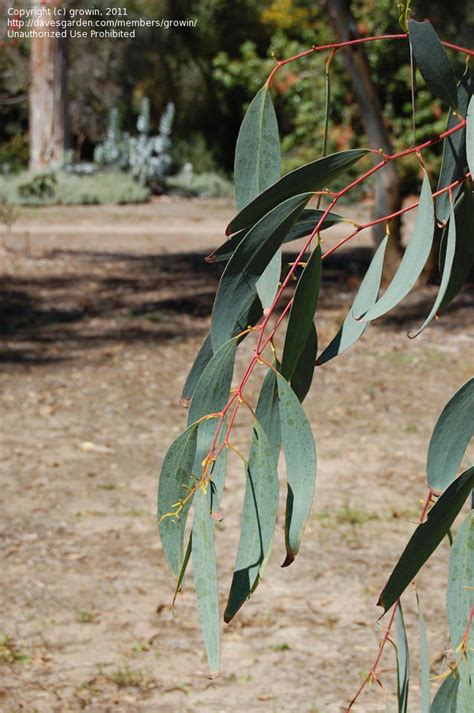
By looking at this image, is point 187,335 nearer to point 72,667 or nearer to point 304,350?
point 72,667

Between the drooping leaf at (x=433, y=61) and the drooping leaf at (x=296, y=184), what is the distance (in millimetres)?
151

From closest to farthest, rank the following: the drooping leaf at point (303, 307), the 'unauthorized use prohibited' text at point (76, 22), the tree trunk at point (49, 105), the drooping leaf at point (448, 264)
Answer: the drooping leaf at point (448, 264) → the drooping leaf at point (303, 307) → the 'unauthorized use prohibited' text at point (76, 22) → the tree trunk at point (49, 105)

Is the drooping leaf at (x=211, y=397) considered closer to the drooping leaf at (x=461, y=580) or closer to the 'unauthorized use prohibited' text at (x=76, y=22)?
the drooping leaf at (x=461, y=580)

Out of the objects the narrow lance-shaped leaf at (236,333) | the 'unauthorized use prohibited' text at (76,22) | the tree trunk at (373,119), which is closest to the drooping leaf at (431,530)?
the narrow lance-shaped leaf at (236,333)

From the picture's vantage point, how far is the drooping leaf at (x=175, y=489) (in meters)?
1.63

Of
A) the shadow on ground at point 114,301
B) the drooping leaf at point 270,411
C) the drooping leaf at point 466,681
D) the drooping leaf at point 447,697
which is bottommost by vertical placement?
the shadow on ground at point 114,301

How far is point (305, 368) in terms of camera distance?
1814 millimetres

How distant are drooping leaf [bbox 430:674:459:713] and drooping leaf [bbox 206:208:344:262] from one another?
2.46 feet

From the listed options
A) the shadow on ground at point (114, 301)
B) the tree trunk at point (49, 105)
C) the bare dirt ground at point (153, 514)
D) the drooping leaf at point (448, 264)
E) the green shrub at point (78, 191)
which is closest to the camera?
the drooping leaf at point (448, 264)

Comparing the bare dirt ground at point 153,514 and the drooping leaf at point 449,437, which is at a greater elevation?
the drooping leaf at point 449,437

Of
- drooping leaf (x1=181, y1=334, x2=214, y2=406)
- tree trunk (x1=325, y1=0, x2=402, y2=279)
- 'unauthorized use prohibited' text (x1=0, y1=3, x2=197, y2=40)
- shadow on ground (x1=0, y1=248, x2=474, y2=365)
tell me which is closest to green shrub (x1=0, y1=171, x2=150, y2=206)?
'unauthorized use prohibited' text (x1=0, y1=3, x2=197, y2=40)

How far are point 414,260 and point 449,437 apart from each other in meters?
0.27

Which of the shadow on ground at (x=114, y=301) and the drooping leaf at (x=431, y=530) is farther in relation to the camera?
the shadow on ground at (x=114, y=301)

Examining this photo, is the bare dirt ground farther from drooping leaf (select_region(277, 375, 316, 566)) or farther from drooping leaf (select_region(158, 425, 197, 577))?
drooping leaf (select_region(277, 375, 316, 566))
